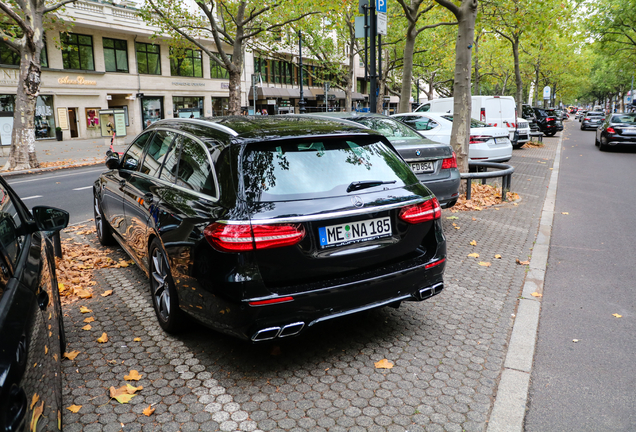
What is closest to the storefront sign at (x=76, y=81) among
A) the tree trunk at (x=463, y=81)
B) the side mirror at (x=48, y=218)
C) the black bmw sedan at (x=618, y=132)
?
the tree trunk at (x=463, y=81)

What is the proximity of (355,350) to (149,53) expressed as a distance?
38759mm

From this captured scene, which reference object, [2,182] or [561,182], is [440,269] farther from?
[561,182]

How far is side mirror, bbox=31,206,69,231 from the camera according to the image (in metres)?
3.04

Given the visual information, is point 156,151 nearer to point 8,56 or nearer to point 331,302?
point 331,302

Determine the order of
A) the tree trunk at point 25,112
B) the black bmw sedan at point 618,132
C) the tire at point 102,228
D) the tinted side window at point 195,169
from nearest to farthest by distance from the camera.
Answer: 1. the tinted side window at point 195,169
2. the tire at point 102,228
3. the tree trunk at point 25,112
4. the black bmw sedan at point 618,132

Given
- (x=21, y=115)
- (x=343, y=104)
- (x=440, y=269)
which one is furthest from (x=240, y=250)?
(x=343, y=104)

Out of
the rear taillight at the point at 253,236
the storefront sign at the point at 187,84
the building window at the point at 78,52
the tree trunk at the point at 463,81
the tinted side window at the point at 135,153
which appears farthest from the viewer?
the storefront sign at the point at 187,84

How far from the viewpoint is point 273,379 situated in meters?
3.46

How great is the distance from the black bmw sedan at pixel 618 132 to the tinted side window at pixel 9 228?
22785 millimetres

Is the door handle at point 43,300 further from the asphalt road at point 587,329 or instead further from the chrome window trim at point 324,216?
the asphalt road at point 587,329

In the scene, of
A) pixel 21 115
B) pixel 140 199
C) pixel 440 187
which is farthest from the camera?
pixel 21 115

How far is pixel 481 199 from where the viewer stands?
9.95m

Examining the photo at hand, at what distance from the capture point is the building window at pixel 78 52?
3303 centimetres

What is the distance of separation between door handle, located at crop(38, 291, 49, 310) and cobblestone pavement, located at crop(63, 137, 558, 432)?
2.94 ft
